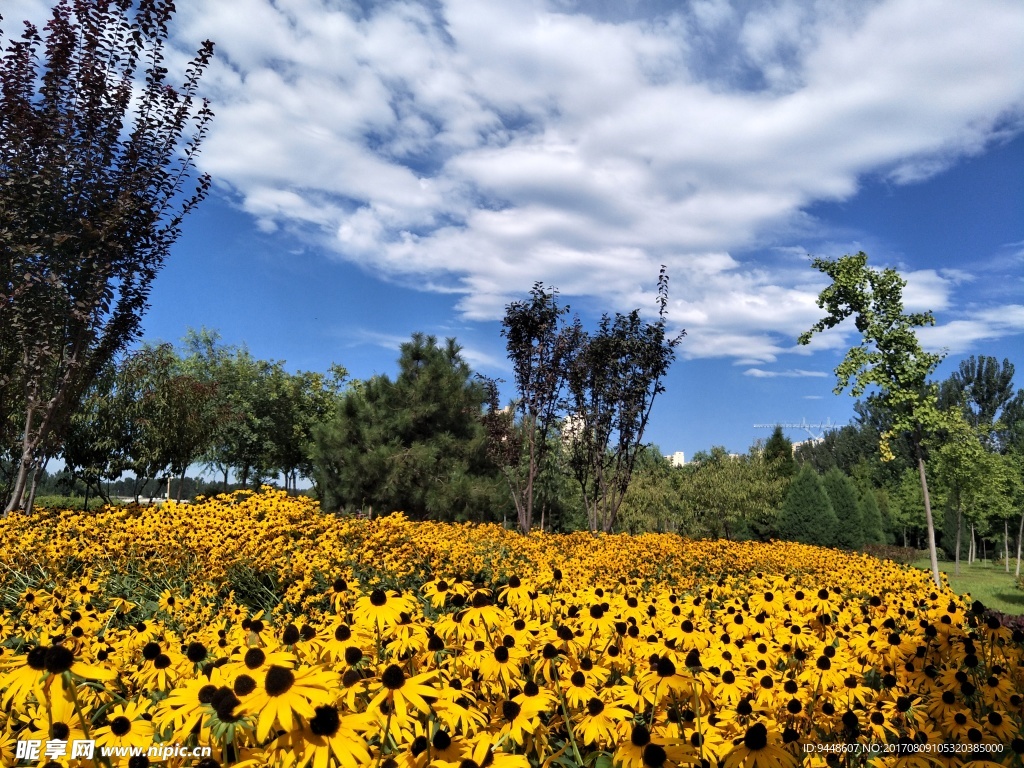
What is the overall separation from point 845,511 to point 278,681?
30.3 m

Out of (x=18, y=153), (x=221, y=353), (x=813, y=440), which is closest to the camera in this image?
(x=18, y=153)

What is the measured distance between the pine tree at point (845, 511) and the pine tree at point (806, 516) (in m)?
0.71

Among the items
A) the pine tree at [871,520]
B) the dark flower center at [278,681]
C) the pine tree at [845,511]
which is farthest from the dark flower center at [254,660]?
the pine tree at [871,520]

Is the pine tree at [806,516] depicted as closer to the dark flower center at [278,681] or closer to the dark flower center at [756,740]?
the dark flower center at [756,740]

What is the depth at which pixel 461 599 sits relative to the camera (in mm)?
2512

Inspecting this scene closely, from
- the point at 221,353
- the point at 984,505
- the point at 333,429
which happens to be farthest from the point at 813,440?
the point at 333,429

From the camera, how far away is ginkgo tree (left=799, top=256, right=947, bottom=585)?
1190 cm

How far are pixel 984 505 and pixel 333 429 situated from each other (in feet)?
80.1

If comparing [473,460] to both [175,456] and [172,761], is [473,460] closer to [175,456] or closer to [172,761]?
[175,456]

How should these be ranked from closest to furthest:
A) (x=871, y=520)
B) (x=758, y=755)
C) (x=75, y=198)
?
1. (x=758, y=755)
2. (x=75, y=198)
3. (x=871, y=520)

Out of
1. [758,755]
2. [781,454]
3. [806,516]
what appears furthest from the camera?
[781,454]

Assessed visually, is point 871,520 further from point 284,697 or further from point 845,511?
point 284,697

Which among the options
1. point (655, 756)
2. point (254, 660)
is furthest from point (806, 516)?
point (254, 660)

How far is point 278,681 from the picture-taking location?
1.35 metres
